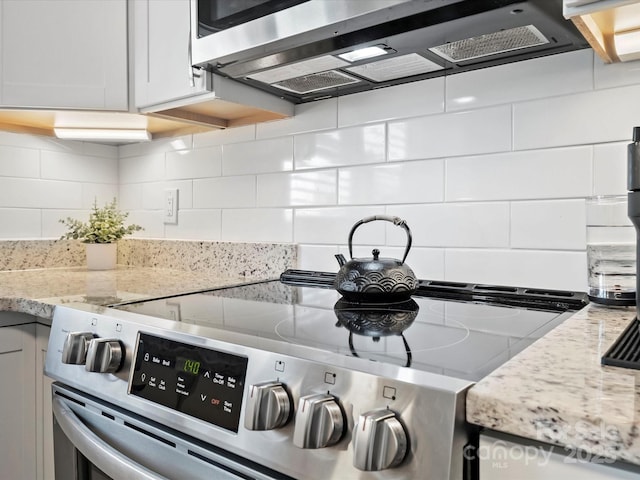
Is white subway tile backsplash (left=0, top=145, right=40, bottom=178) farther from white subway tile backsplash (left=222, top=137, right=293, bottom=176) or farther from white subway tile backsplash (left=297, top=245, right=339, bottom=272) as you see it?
white subway tile backsplash (left=297, top=245, right=339, bottom=272)

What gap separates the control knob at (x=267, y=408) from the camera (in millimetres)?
601

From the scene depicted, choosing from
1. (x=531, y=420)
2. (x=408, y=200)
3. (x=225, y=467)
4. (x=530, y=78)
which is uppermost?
(x=530, y=78)

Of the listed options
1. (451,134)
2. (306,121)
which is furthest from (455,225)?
(306,121)

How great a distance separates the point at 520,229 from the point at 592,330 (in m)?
0.42

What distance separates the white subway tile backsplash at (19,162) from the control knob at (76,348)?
115 centimetres

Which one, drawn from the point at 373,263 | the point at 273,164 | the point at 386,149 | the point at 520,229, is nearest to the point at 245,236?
the point at 273,164

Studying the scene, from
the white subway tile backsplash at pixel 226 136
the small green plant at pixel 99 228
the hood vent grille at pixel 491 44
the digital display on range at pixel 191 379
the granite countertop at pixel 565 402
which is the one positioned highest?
the hood vent grille at pixel 491 44

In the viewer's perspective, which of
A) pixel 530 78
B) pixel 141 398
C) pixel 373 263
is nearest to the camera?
pixel 141 398

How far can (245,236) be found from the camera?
64.6 inches

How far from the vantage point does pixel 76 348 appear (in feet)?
2.98

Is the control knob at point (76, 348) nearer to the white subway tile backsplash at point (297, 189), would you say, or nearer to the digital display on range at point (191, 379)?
the digital display on range at point (191, 379)

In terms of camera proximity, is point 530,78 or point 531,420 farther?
point 530,78

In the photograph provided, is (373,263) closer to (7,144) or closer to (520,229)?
(520,229)

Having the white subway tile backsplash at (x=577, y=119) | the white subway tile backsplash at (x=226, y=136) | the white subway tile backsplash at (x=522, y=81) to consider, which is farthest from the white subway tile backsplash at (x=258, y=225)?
the white subway tile backsplash at (x=577, y=119)
